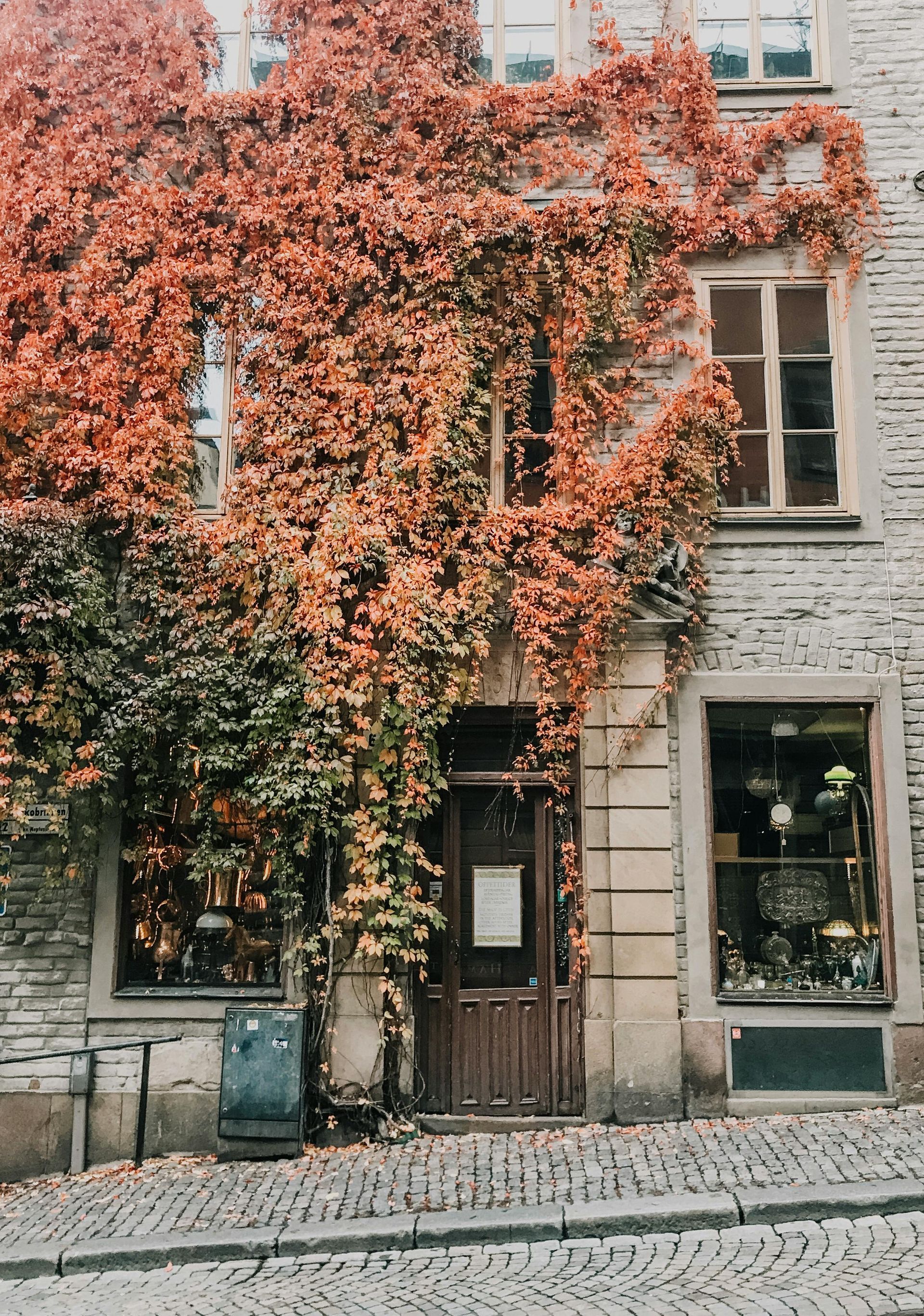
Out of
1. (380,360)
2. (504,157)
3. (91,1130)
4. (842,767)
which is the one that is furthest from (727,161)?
(91,1130)

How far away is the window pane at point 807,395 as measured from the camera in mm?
9391

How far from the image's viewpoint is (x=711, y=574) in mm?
9070

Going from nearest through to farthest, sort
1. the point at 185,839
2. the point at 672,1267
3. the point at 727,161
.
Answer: the point at 672,1267 → the point at 185,839 → the point at 727,161

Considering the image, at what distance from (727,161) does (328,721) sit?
591 cm

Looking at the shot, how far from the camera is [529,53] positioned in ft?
33.4

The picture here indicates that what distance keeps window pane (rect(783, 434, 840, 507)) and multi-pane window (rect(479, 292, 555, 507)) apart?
2012 millimetres

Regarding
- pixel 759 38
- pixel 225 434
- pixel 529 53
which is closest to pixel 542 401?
pixel 225 434

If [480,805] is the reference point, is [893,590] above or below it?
above

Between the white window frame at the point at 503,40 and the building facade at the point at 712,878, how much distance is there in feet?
10.7

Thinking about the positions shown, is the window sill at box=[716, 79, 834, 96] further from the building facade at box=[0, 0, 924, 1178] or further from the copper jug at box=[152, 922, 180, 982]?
the copper jug at box=[152, 922, 180, 982]

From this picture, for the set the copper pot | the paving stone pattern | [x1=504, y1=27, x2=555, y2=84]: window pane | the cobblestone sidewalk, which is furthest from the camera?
[x1=504, y1=27, x2=555, y2=84]: window pane

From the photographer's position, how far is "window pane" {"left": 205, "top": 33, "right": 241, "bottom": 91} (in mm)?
10141

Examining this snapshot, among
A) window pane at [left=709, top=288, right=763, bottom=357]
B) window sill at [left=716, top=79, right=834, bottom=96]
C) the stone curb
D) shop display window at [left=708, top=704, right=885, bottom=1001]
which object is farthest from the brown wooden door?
window sill at [left=716, top=79, right=834, bottom=96]

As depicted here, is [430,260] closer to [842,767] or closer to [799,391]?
[799,391]
